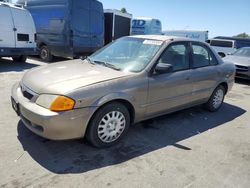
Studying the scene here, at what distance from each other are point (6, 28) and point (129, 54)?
6.17 metres

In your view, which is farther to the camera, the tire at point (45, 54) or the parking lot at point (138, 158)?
the tire at point (45, 54)

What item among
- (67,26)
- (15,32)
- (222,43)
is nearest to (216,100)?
(67,26)

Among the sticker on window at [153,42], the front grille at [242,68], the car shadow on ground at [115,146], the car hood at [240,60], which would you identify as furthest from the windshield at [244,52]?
the sticker on window at [153,42]

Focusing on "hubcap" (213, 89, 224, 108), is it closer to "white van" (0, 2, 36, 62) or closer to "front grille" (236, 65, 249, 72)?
"front grille" (236, 65, 249, 72)

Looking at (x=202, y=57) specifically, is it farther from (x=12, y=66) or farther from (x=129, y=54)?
(x=12, y=66)

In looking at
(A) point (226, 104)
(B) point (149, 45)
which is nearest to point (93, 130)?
(B) point (149, 45)

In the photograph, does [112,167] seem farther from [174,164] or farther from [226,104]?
[226,104]

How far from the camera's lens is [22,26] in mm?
9195

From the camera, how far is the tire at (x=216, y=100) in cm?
564

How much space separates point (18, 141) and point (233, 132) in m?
3.66

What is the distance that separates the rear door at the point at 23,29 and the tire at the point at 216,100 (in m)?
6.91

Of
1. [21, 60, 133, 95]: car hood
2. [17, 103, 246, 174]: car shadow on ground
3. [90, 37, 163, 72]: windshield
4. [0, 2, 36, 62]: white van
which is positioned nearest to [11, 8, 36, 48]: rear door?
[0, 2, 36, 62]: white van

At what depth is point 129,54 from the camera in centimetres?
429

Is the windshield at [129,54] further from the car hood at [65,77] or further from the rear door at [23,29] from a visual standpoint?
the rear door at [23,29]
